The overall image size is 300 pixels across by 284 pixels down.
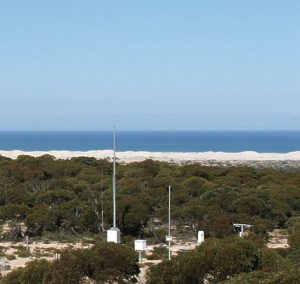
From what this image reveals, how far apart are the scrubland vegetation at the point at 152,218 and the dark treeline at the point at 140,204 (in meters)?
0.04

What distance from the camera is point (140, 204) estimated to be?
87.1ft

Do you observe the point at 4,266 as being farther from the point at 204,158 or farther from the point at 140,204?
the point at 204,158

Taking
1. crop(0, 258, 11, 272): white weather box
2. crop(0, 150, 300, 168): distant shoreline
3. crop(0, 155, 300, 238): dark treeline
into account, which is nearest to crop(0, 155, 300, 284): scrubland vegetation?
crop(0, 155, 300, 238): dark treeline

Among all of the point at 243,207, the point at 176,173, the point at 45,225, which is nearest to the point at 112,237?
the point at 45,225

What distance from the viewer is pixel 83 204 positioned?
2755 cm

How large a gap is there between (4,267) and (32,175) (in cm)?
1933

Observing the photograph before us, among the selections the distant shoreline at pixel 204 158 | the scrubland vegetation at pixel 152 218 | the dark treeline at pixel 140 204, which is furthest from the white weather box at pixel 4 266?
the distant shoreline at pixel 204 158

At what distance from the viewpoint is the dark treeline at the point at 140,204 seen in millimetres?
25656

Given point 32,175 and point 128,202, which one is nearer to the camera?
point 128,202

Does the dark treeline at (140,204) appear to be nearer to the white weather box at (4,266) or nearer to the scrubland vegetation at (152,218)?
the scrubland vegetation at (152,218)

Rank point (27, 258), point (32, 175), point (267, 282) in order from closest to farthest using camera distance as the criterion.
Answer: point (267, 282)
point (27, 258)
point (32, 175)

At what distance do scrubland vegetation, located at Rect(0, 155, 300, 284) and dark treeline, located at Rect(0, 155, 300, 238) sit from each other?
0.04 m

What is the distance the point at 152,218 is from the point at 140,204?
3.04 feet

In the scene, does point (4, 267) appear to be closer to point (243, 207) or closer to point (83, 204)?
point (83, 204)
